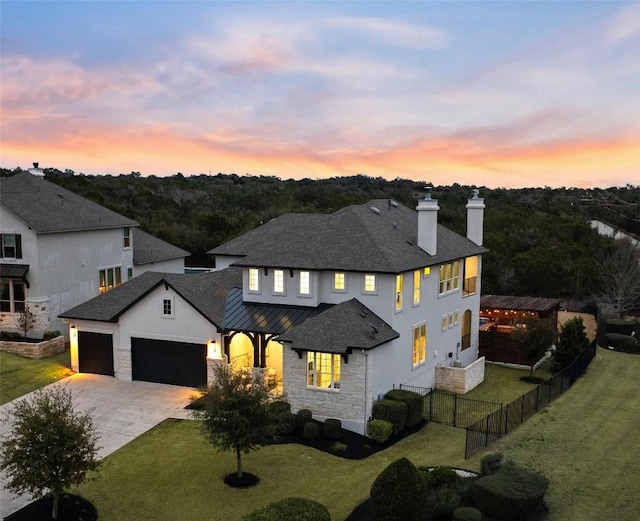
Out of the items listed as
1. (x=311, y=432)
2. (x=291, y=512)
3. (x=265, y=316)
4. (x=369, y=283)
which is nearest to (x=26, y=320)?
(x=265, y=316)

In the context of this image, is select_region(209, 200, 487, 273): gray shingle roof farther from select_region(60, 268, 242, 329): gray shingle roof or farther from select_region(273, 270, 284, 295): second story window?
select_region(60, 268, 242, 329): gray shingle roof

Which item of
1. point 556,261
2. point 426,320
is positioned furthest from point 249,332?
point 556,261

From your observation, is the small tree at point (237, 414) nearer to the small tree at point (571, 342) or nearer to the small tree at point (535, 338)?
the small tree at point (535, 338)

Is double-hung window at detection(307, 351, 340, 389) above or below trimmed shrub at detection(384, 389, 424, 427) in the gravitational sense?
above

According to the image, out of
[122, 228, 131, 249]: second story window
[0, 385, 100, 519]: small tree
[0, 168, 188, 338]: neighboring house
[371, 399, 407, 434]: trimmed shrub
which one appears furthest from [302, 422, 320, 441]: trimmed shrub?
[122, 228, 131, 249]: second story window

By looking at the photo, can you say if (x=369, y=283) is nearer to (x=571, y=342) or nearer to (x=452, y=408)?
(x=452, y=408)

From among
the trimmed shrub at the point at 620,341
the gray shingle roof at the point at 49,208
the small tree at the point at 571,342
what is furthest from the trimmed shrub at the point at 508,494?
the gray shingle roof at the point at 49,208

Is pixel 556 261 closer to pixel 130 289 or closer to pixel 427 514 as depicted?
pixel 130 289
